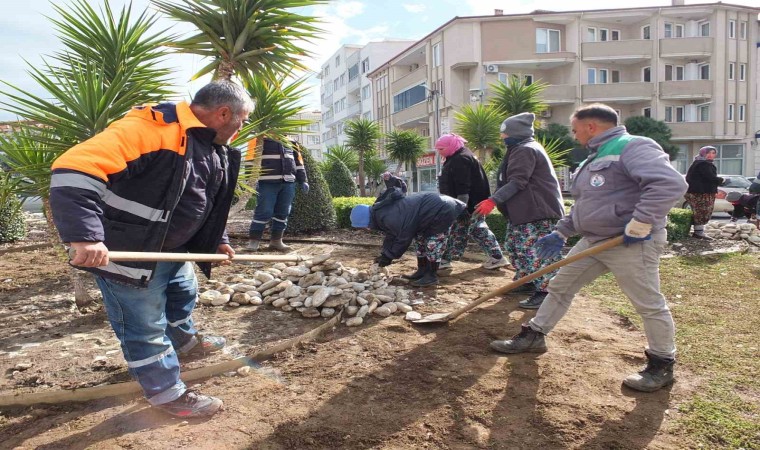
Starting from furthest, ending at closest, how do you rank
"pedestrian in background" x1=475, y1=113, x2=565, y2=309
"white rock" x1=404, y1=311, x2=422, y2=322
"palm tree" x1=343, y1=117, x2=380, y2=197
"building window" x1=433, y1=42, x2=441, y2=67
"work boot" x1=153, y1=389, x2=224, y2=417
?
"building window" x1=433, y1=42, x2=441, y2=67
"palm tree" x1=343, y1=117, x2=380, y2=197
"pedestrian in background" x1=475, y1=113, x2=565, y2=309
"white rock" x1=404, y1=311, x2=422, y2=322
"work boot" x1=153, y1=389, x2=224, y2=417

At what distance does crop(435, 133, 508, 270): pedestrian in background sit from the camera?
223 inches

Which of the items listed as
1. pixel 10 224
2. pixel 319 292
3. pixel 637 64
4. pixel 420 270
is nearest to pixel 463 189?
pixel 420 270

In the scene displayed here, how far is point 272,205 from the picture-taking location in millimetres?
6781

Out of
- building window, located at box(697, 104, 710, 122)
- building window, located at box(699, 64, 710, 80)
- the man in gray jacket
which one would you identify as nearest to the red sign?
building window, located at box(697, 104, 710, 122)

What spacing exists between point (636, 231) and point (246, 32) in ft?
14.2

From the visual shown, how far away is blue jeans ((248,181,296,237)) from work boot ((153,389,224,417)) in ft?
14.2

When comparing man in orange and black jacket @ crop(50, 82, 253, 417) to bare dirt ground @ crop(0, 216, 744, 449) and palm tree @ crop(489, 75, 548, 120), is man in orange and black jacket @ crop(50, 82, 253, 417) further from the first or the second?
palm tree @ crop(489, 75, 548, 120)

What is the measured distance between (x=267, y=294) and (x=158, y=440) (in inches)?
89.2

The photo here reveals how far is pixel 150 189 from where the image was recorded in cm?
234

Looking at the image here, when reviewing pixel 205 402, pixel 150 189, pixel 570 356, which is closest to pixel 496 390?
pixel 570 356

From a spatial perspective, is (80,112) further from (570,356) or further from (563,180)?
(563,180)

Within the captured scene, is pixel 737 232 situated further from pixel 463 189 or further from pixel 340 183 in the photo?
pixel 340 183

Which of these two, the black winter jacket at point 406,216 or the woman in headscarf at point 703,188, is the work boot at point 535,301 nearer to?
the black winter jacket at point 406,216

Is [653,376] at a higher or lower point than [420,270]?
lower
